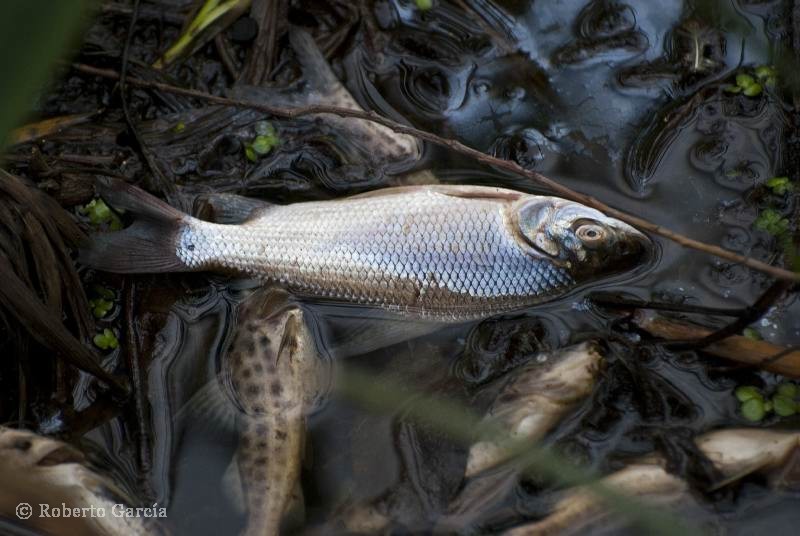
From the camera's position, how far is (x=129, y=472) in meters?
3.48

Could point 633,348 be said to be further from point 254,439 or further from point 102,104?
point 102,104

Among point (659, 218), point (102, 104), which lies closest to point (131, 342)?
point (102, 104)

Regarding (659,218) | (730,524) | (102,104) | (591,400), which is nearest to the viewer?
(730,524)

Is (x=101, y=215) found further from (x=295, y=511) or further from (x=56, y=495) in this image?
(x=295, y=511)

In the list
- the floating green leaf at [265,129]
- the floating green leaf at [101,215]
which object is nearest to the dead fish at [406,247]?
the floating green leaf at [101,215]

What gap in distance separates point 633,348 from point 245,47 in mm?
2846

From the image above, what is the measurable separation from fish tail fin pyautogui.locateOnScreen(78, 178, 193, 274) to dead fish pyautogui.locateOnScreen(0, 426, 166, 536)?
909 mm

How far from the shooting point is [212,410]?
358 cm

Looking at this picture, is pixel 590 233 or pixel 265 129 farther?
pixel 265 129

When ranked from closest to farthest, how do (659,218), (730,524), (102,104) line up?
(730,524), (659,218), (102,104)

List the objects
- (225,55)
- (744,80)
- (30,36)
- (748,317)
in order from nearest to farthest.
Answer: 1. (30,36)
2. (748,317)
3. (744,80)
4. (225,55)

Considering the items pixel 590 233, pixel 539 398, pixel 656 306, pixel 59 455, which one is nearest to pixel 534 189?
pixel 590 233

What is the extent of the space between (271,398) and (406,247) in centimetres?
99

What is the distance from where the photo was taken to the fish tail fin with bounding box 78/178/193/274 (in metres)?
3.51
